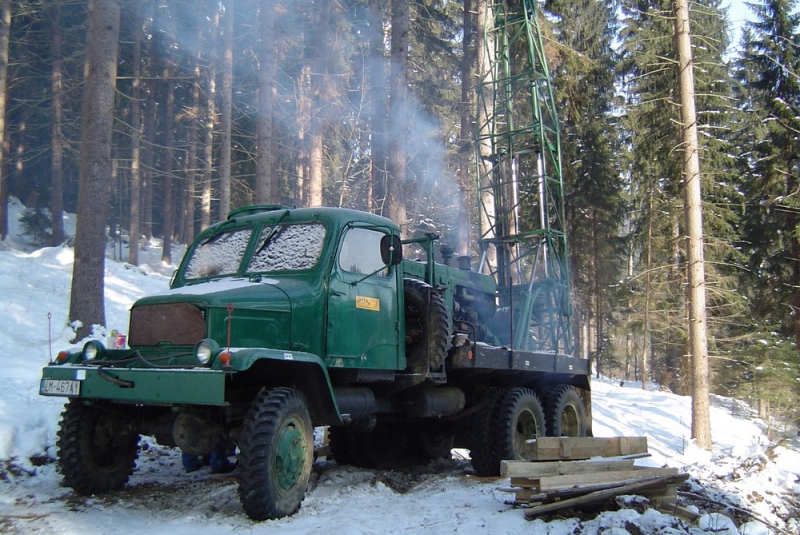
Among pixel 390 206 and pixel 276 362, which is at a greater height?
pixel 390 206

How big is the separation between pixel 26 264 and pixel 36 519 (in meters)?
14.9

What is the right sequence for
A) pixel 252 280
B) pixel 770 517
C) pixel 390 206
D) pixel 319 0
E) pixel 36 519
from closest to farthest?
1. pixel 36 519
2. pixel 770 517
3. pixel 252 280
4. pixel 390 206
5. pixel 319 0

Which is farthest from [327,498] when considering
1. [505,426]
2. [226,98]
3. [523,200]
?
[226,98]

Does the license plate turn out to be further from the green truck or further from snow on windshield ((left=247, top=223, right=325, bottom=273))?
snow on windshield ((left=247, top=223, right=325, bottom=273))

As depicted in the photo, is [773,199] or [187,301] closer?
[187,301]

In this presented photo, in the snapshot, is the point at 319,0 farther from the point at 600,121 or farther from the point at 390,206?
the point at 600,121

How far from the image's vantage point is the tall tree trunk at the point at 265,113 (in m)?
16.4

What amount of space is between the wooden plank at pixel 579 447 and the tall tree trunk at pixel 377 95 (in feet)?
47.7

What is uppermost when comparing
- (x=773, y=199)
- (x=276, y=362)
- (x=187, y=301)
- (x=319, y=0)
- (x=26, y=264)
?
(x=319, y=0)

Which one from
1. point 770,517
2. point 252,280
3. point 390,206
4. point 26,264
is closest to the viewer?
point 770,517

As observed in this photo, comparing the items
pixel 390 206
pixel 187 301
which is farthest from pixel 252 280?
pixel 390 206

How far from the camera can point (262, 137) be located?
16.8 metres

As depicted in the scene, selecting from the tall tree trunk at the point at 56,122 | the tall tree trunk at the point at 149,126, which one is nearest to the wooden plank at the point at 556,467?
the tall tree trunk at the point at 56,122

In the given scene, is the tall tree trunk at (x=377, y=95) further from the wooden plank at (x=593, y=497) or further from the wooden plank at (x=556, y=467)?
the wooden plank at (x=593, y=497)
